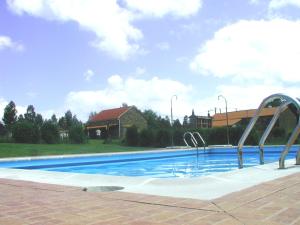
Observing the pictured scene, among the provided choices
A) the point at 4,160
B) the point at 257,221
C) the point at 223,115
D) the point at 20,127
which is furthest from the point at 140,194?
the point at 223,115

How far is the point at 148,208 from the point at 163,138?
27469 mm

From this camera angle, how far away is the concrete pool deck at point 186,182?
210 inches

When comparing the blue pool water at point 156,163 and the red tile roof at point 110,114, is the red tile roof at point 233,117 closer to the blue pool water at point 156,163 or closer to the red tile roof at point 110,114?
the red tile roof at point 110,114

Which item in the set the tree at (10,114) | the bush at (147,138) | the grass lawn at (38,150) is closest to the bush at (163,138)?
the bush at (147,138)

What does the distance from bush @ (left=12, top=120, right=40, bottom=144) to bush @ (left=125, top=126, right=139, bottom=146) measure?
797cm

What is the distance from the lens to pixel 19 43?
16.2 m

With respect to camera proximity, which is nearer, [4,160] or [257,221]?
[257,221]

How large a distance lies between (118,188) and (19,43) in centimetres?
1196

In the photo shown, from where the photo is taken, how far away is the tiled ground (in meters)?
3.66

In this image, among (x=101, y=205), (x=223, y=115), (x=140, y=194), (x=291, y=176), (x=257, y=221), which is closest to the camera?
(x=257, y=221)

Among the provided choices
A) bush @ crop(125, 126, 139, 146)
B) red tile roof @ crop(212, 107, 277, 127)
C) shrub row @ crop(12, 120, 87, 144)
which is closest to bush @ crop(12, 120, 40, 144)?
shrub row @ crop(12, 120, 87, 144)

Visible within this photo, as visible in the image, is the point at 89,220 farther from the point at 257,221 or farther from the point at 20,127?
the point at 20,127

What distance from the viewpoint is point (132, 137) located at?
113 feet

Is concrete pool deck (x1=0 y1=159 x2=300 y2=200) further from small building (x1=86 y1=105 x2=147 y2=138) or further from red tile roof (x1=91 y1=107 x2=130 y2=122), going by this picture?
red tile roof (x1=91 y1=107 x2=130 y2=122)
